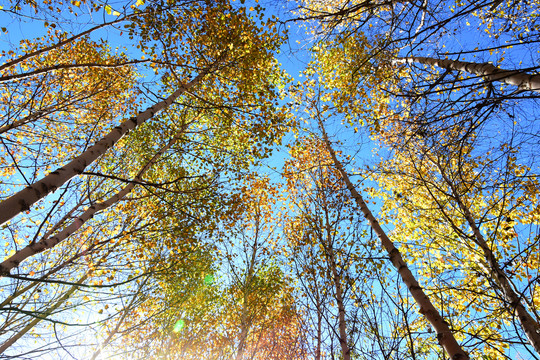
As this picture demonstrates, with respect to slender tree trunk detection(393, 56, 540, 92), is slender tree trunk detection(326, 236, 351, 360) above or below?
below

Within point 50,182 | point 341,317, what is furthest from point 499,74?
point 50,182

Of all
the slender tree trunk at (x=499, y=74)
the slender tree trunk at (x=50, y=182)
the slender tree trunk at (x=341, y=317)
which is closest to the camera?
the slender tree trunk at (x=50, y=182)

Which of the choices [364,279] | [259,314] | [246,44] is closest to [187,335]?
Result: [259,314]

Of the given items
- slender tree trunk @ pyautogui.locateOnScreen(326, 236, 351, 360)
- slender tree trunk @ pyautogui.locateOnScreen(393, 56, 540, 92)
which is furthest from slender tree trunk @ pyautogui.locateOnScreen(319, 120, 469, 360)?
slender tree trunk @ pyautogui.locateOnScreen(393, 56, 540, 92)

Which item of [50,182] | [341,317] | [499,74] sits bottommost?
[341,317]

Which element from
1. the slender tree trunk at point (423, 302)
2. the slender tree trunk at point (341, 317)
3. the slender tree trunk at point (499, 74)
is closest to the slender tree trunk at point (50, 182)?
the slender tree trunk at point (341, 317)

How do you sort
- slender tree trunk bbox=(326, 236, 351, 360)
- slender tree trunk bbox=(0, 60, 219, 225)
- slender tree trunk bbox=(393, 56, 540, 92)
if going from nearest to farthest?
slender tree trunk bbox=(0, 60, 219, 225), slender tree trunk bbox=(393, 56, 540, 92), slender tree trunk bbox=(326, 236, 351, 360)

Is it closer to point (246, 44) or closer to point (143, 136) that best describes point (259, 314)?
point (143, 136)

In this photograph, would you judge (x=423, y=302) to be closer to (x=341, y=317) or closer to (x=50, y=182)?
(x=341, y=317)

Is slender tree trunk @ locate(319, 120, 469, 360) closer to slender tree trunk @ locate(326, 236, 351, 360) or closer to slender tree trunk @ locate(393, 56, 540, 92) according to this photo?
slender tree trunk @ locate(326, 236, 351, 360)

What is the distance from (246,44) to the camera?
6.18 meters

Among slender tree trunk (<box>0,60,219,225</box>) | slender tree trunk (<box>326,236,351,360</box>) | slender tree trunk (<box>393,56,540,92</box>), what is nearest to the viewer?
slender tree trunk (<box>0,60,219,225</box>)

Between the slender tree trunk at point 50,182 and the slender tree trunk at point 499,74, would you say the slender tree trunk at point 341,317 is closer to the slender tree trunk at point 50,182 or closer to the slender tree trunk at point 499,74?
the slender tree trunk at point 499,74

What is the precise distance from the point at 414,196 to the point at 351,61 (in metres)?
4.84
